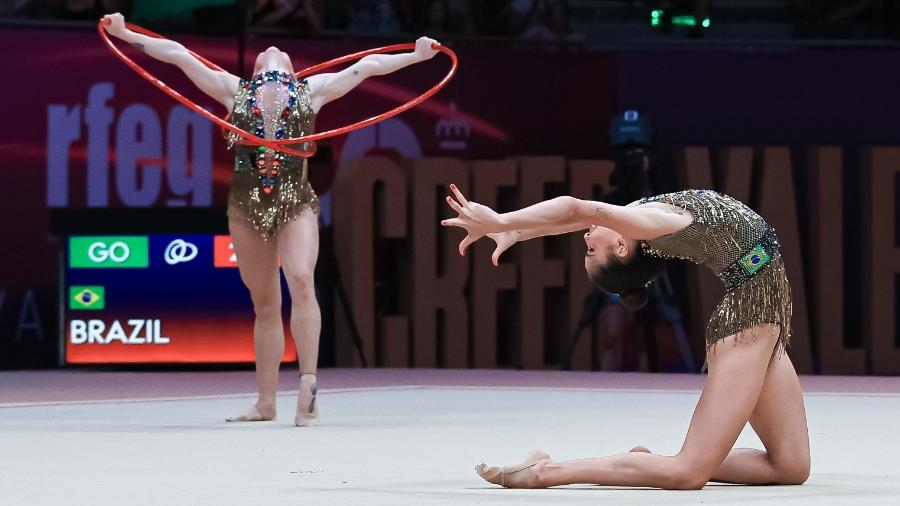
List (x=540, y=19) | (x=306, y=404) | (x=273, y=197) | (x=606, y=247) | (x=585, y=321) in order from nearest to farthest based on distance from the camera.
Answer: (x=606, y=247) → (x=306, y=404) → (x=273, y=197) → (x=585, y=321) → (x=540, y=19)

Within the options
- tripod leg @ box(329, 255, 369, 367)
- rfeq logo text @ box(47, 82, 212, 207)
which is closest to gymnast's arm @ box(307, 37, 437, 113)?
tripod leg @ box(329, 255, 369, 367)

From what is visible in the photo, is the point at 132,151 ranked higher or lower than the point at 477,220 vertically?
higher

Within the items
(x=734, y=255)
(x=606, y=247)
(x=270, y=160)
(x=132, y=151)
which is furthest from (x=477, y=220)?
(x=132, y=151)

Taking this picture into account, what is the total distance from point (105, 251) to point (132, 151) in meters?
0.78

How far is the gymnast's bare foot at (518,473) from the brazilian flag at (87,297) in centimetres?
549

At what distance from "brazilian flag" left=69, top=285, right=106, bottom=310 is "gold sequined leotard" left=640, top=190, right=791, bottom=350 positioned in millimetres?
5564

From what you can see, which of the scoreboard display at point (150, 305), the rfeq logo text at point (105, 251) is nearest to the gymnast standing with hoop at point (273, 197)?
the scoreboard display at point (150, 305)

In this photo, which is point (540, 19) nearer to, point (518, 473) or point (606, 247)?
point (606, 247)

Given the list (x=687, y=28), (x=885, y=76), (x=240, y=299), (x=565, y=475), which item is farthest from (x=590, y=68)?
(x=565, y=475)

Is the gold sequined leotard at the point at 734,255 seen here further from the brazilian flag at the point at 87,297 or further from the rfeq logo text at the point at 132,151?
the rfeq logo text at the point at 132,151

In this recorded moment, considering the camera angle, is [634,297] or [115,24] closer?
[634,297]

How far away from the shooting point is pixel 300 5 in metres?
9.96

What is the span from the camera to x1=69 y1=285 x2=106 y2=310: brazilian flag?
918 centimetres

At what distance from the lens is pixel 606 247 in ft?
13.8
